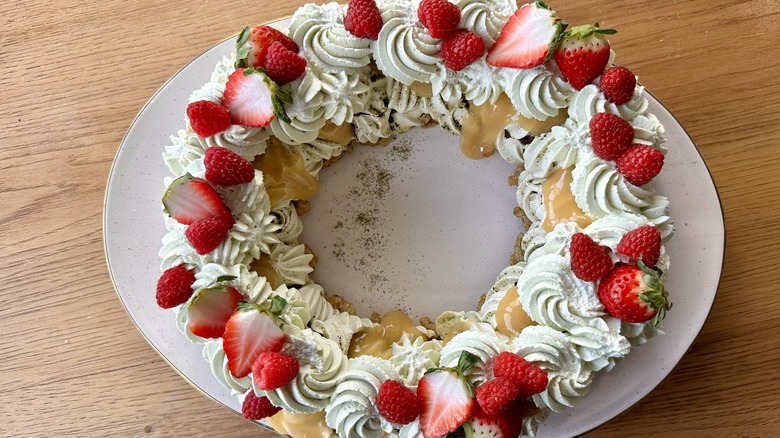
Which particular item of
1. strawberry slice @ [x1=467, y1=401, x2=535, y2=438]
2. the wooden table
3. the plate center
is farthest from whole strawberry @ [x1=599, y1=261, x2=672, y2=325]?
the wooden table

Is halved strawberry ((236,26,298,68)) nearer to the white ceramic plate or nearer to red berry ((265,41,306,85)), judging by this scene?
red berry ((265,41,306,85))

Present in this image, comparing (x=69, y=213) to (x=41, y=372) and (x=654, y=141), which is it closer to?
(x=41, y=372)

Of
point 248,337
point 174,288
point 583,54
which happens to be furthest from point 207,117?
point 583,54

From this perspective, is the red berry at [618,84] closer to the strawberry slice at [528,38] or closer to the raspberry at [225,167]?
the strawberry slice at [528,38]

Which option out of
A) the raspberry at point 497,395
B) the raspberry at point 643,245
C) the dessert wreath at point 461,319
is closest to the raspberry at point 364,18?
the dessert wreath at point 461,319

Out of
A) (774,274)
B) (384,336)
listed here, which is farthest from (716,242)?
(384,336)

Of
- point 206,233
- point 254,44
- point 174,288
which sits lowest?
point 174,288

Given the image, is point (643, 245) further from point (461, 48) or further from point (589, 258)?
point (461, 48)
